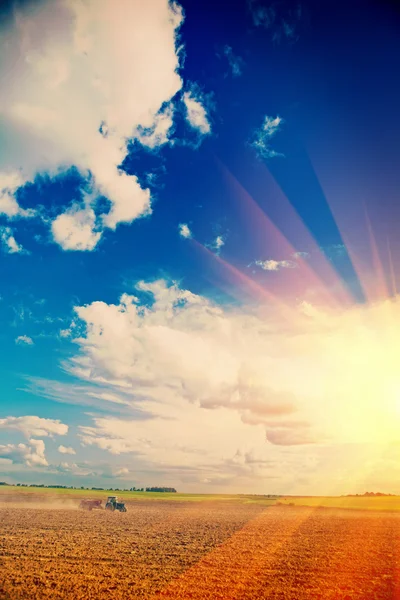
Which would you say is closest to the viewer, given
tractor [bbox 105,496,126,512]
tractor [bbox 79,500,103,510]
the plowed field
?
the plowed field

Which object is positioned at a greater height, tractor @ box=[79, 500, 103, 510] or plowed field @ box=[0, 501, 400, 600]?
plowed field @ box=[0, 501, 400, 600]

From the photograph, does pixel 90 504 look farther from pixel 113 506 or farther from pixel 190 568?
pixel 190 568

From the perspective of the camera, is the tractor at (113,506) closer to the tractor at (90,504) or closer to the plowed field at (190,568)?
the tractor at (90,504)

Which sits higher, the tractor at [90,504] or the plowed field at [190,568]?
the plowed field at [190,568]

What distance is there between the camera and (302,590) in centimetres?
1623

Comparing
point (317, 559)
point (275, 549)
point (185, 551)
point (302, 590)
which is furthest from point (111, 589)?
point (275, 549)

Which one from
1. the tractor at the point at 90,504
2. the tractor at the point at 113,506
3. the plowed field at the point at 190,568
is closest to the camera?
the plowed field at the point at 190,568

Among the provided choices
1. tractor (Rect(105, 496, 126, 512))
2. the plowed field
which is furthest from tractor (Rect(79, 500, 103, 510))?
the plowed field

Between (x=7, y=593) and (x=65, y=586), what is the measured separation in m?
2.20

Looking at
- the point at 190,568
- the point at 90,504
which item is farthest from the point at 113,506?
the point at 190,568

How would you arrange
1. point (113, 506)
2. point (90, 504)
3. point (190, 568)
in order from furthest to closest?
point (90, 504) → point (113, 506) → point (190, 568)

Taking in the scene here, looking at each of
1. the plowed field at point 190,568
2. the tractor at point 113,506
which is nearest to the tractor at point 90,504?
the tractor at point 113,506

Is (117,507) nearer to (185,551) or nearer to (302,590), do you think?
(185,551)

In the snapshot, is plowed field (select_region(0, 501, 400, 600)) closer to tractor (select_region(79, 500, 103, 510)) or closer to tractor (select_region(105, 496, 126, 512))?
tractor (select_region(105, 496, 126, 512))
